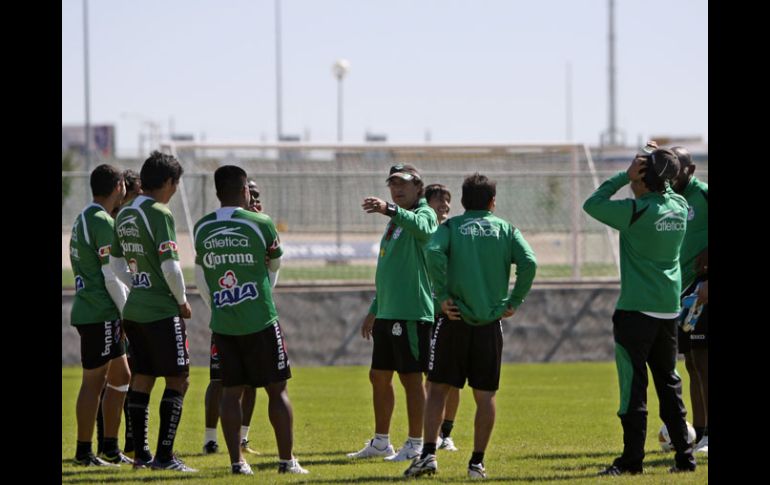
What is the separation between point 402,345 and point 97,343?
2.37 metres

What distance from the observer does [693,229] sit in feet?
30.5

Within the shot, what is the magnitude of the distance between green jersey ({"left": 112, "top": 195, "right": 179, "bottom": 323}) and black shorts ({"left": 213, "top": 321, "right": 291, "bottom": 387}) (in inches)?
24.5

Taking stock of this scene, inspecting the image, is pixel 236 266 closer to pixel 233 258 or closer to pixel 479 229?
pixel 233 258

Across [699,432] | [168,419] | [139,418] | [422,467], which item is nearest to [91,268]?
[139,418]

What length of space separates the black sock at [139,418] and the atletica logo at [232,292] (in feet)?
3.80

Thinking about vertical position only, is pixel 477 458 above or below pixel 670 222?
below

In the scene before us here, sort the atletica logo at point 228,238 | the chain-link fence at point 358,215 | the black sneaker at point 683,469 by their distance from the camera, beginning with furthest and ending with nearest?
1. the chain-link fence at point 358,215
2. the black sneaker at point 683,469
3. the atletica logo at point 228,238

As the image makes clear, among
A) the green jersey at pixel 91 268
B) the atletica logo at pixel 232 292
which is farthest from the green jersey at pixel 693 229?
the green jersey at pixel 91 268

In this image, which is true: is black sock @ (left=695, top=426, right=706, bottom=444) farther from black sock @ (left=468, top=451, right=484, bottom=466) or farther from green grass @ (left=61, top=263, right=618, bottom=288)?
green grass @ (left=61, top=263, right=618, bottom=288)

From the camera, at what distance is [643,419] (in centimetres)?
812

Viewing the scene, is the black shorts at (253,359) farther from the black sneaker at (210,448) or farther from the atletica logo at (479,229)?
the black sneaker at (210,448)

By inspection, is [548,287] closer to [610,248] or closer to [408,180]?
[610,248]

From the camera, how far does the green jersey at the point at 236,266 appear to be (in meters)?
8.00
